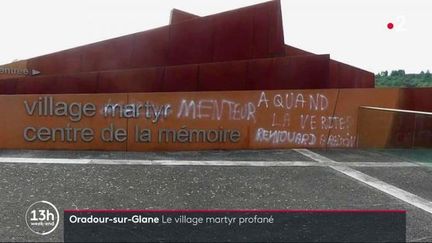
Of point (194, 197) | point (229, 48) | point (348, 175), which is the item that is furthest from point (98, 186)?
point (229, 48)

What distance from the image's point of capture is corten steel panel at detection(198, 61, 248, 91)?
10.9m

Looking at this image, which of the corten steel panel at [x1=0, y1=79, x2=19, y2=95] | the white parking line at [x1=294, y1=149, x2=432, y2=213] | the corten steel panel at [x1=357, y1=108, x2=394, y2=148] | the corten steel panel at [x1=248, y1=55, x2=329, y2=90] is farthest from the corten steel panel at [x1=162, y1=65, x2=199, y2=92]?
the corten steel panel at [x1=357, y1=108, x2=394, y2=148]

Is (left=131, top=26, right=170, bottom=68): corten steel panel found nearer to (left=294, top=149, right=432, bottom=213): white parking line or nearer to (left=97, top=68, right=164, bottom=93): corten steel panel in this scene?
(left=97, top=68, right=164, bottom=93): corten steel panel

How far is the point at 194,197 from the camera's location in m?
5.05

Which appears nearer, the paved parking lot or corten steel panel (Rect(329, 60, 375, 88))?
the paved parking lot

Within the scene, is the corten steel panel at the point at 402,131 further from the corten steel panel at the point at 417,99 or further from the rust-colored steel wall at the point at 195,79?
the rust-colored steel wall at the point at 195,79

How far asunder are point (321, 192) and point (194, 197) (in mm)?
1987

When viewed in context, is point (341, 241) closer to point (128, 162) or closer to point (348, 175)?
point (348, 175)

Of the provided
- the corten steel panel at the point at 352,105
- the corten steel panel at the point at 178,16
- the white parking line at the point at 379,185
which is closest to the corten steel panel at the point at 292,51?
the corten steel panel at the point at 178,16

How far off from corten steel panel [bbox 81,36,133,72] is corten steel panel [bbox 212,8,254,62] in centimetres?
304

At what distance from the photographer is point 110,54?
12.3 metres

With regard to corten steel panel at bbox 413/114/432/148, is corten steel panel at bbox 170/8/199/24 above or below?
above

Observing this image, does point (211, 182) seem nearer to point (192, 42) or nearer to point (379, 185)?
point (379, 185)

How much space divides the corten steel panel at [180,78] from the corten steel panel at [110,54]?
86.4 inches
